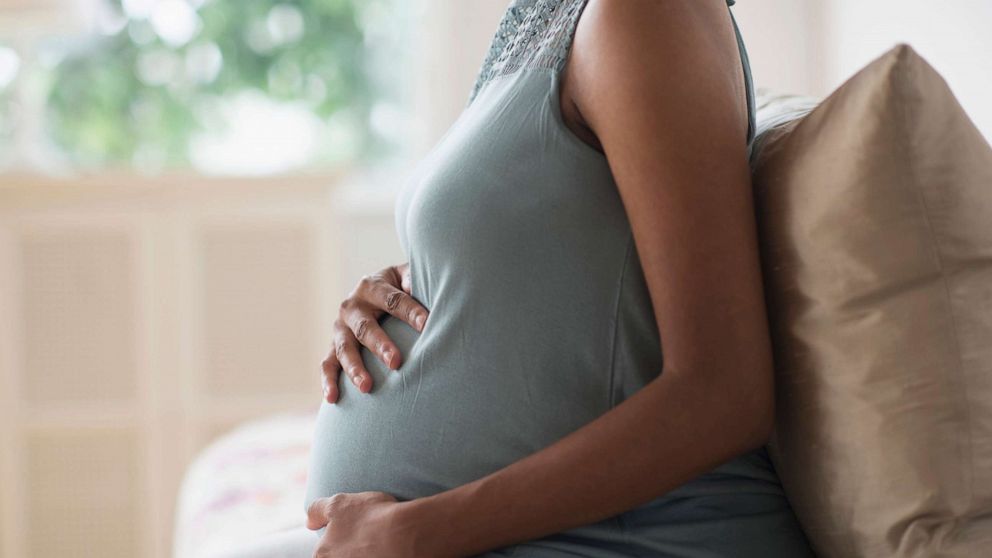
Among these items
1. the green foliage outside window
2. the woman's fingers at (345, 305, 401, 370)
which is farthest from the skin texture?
the green foliage outside window

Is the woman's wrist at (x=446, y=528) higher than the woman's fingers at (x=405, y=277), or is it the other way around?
the woman's fingers at (x=405, y=277)

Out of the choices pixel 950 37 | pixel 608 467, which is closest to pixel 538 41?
pixel 608 467

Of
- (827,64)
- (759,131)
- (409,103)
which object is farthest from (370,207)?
(759,131)

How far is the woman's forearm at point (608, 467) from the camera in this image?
758mm

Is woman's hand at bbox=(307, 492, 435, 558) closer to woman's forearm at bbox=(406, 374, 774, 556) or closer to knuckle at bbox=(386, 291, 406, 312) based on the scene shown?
woman's forearm at bbox=(406, 374, 774, 556)

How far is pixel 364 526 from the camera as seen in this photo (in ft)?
2.77

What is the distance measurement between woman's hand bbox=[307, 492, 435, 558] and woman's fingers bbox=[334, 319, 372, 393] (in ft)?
0.32

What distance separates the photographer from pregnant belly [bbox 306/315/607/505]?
0.82 metres

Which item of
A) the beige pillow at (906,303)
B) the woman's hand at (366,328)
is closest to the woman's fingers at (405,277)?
the woman's hand at (366,328)

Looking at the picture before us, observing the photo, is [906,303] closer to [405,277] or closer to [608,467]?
[608,467]

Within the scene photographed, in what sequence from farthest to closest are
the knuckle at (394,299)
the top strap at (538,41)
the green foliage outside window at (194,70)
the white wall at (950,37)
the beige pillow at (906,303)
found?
the green foliage outside window at (194,70) → the white wall at (950,37) → the knuckle at (394,299) → the top strap at (538,41) → the beige pillow at (906,303)

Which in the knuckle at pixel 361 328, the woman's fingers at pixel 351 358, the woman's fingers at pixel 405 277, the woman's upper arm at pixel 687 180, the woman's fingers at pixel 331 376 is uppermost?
the woman's upper arm at pixel 687 180

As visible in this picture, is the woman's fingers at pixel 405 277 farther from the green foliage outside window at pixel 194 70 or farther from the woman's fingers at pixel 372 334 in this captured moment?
the green foliage outside window at pixel 194 70

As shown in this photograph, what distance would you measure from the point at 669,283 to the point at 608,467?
141 mm
